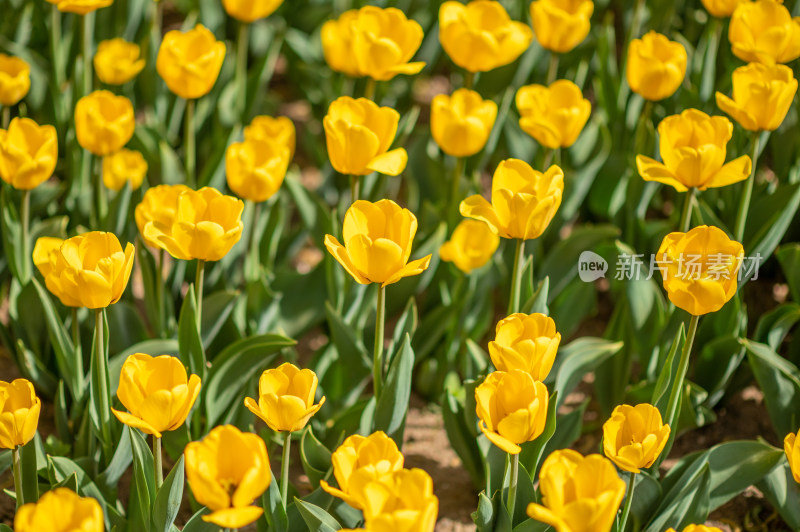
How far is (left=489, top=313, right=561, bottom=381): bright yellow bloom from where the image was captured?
4.91ft

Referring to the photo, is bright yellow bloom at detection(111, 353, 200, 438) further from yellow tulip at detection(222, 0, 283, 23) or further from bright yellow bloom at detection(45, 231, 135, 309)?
yellow tulip at detection(222, 0, 283, 23)

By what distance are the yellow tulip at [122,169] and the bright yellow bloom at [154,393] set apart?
99cm

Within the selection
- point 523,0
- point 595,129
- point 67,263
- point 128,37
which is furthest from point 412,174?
point 67,263

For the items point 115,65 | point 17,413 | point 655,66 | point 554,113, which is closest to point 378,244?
point 17,413

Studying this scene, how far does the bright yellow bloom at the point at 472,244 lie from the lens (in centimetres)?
212

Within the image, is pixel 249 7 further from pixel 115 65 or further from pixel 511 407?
pixel 511 407

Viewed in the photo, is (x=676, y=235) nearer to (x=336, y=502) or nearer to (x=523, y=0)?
(x=336, y=502)

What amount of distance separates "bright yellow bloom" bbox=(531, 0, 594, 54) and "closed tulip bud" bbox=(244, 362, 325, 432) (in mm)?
1307

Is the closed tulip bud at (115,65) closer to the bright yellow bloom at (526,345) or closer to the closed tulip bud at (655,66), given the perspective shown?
the closed tulip bud at (655,66)

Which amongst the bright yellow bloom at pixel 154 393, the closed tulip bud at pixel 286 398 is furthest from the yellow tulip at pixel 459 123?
the bright yellow bloom at pixel 154 393

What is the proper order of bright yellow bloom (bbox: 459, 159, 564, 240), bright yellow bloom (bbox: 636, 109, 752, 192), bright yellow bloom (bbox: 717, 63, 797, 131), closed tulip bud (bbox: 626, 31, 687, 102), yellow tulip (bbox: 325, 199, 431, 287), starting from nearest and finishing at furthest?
1. yellow tulip (bbox: 325, 199, 431, 287)
2. bright yellow bloom (bbox: 459, 159, 564, 240)
3. bright yellow bloom (bbox: 636, 109, 752, 192)
4. bright yellow bloom (bbox: 717, 63, 797, 131)
5. closed tulip bud (bbox: 626, 31, 687, 102)

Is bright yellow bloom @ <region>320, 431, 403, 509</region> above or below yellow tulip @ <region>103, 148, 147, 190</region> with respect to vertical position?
above

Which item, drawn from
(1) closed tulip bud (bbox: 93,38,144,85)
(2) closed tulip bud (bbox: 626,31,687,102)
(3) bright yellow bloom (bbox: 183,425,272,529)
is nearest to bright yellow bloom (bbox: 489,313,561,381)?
(3) bright yellow bloom (bbox: 183,425,272,529)

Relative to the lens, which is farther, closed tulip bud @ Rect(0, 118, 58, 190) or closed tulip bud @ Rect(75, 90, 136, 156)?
closed tulip bud @ Rect(75, 90, 136, 156)
